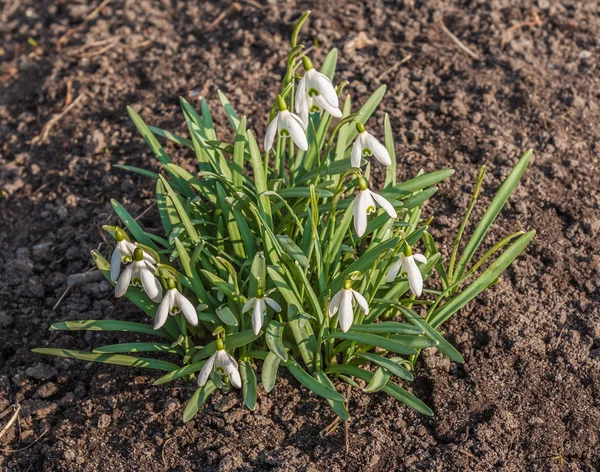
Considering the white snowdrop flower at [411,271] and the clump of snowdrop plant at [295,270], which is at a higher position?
the white snowdrop flower at [411,271]

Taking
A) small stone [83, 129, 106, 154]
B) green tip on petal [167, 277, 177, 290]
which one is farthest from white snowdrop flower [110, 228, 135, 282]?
small stone [83, 129, 106, 154]

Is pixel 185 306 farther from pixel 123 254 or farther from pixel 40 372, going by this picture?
pixel 40 372

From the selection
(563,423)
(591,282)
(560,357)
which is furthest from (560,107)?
(563,423)

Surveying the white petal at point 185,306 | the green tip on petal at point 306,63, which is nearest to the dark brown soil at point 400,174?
the white petal at point 185,306

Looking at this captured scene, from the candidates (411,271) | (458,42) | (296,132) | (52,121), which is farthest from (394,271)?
(52,121)

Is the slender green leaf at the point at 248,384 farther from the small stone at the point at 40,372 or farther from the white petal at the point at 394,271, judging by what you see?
the small stone at the point at 40,372

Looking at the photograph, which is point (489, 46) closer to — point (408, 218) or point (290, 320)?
point (408, 218)
